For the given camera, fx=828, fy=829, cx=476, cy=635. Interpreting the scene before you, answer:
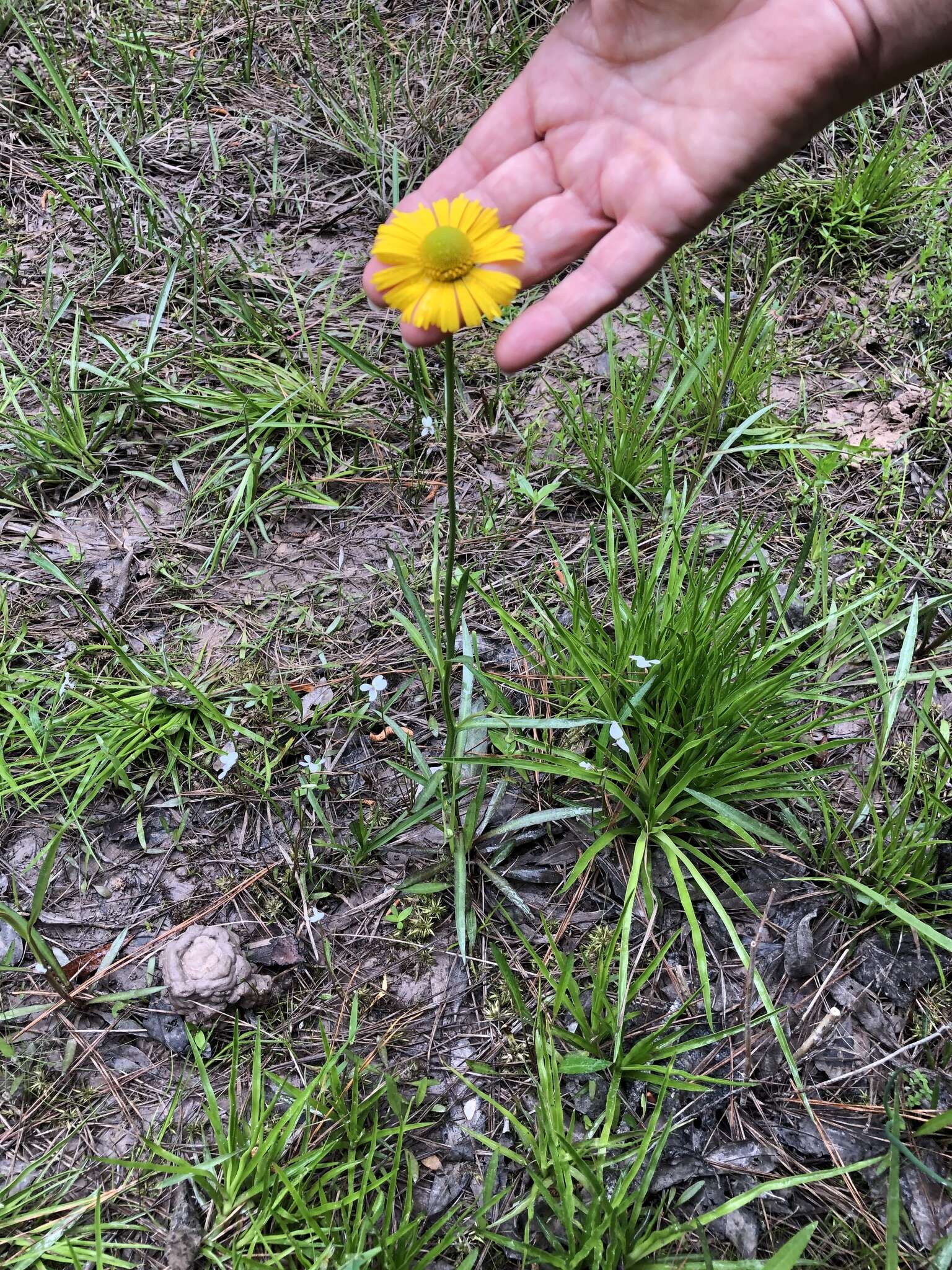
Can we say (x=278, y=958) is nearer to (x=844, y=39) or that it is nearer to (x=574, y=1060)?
(x=574, y=1060)

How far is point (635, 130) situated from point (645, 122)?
0.09ft

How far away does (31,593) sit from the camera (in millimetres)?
2260

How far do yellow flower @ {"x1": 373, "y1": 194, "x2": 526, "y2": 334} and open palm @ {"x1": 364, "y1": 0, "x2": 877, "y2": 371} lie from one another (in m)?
0.14

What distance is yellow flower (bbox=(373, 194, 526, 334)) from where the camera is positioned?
4.45 feet

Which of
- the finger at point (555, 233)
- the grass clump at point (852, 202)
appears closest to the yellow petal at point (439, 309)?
the finger at point (555, 233)

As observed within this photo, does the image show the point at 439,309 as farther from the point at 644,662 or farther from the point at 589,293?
the point at 644,662

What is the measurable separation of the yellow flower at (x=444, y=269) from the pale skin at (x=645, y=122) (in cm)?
13

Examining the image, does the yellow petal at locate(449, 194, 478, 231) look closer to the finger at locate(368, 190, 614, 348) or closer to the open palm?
the open palm

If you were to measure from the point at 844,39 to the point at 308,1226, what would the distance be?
246cm

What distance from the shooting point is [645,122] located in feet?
6.43

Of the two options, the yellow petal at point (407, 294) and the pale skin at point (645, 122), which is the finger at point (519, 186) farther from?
the yellow petal at point (407, 294)

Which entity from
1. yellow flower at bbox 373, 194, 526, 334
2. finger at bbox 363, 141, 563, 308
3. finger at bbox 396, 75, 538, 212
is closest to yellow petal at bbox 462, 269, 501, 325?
yellow flower at bbox 373, 194, 526, 334

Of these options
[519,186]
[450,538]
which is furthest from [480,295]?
[519,186]

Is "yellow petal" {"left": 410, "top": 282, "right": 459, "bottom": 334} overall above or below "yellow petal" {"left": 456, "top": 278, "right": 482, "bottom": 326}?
above
